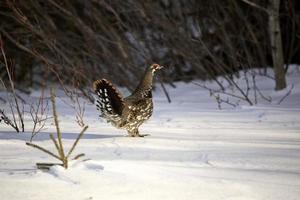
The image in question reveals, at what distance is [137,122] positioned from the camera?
561cm

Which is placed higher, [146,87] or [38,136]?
[146,87]

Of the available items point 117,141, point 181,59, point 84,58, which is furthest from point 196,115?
point 181,59

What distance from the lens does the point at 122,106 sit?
18.1 ft

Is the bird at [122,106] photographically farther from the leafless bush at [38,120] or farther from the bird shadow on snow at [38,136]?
the leafless bush at [38,120]

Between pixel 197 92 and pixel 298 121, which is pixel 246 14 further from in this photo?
pixel 298 121

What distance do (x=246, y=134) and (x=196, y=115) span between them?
6.10ft

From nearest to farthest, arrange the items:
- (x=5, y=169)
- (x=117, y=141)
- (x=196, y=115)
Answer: (x=5, y=169)
(x=117, y=141)
(x=196, y=115)

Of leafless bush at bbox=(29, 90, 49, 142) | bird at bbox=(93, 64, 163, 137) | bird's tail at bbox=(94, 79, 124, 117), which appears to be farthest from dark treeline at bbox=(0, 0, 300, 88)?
bird's tail at bbox=(94, 79, 124, 117)

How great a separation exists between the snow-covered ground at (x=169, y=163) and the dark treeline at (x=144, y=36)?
3.72 m

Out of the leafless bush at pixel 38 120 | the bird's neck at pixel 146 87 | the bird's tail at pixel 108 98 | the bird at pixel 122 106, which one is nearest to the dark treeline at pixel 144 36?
the leafless bush at pixel 38 120

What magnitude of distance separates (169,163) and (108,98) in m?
1.67

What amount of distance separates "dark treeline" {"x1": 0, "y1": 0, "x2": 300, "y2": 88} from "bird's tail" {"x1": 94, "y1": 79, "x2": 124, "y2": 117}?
13.8 feet

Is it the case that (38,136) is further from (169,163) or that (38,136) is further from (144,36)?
(144,36)

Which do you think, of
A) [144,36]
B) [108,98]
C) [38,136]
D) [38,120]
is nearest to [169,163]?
[108,98]
